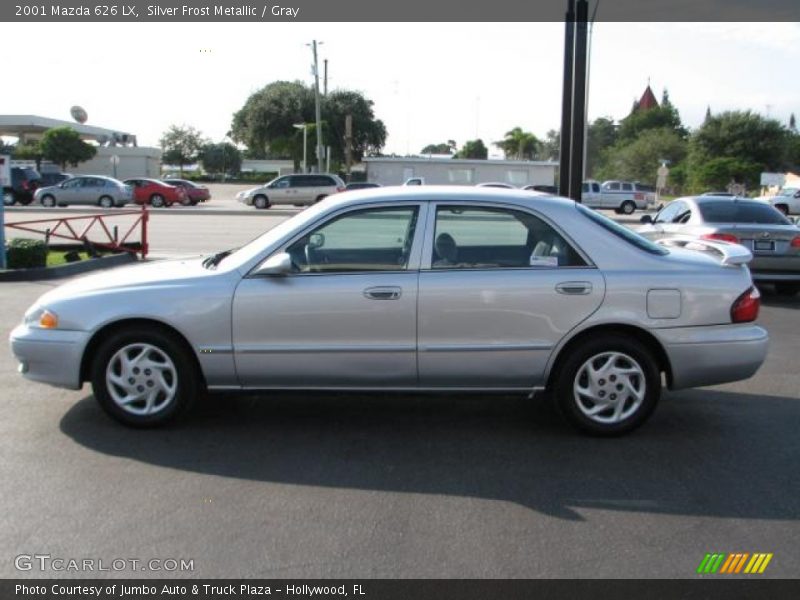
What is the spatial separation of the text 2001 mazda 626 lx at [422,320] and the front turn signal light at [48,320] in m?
0.01

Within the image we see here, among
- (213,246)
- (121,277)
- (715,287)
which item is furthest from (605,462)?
(213,246)

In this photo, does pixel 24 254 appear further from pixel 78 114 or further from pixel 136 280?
pixel 78 114

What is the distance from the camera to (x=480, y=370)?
5.18 meters

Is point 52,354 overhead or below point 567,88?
below

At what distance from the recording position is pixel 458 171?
52438 mm

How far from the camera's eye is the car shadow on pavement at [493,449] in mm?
4406

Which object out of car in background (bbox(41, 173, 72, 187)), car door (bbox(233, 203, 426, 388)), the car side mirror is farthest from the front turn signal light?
car in background (bbox(41, 173, 72, 187))

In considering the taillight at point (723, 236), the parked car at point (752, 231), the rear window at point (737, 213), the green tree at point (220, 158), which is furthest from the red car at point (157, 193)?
the green tree at point (220, 158)

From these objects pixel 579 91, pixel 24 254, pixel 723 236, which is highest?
pixel 579 91

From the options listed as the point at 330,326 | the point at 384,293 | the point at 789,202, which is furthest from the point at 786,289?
the point at 789,202

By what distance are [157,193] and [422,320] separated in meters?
35.0

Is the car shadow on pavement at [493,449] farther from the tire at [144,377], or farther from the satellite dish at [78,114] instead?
the satellite dish at [78,114]

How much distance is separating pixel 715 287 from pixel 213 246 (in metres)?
14.7

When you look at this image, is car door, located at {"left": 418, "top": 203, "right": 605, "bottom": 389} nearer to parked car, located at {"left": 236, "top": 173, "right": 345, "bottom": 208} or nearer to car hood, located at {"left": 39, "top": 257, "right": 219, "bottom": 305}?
car hood, located at {"left": 39, "top": 257, "right": 219, "bottom": 305}
